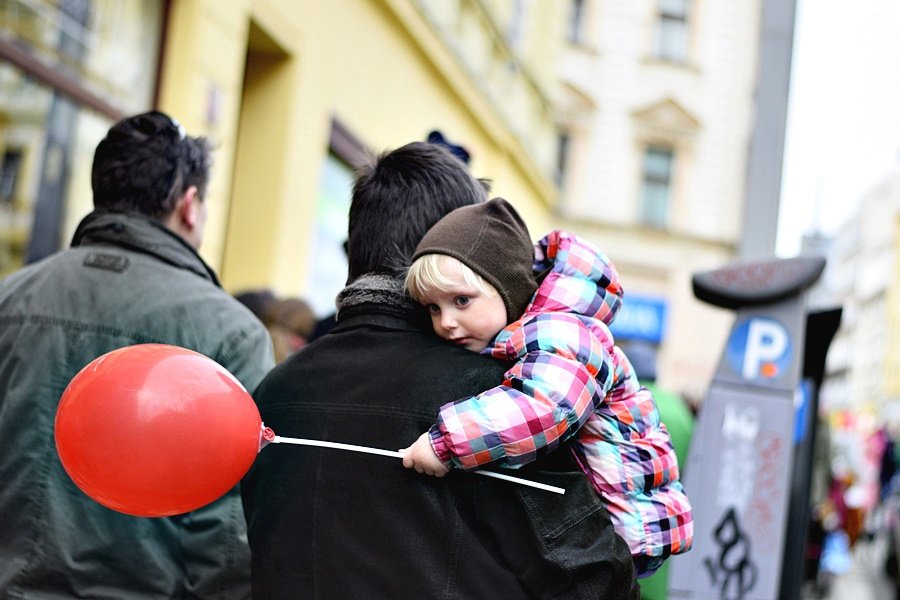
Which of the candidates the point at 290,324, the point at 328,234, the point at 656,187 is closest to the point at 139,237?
the point at 290,324

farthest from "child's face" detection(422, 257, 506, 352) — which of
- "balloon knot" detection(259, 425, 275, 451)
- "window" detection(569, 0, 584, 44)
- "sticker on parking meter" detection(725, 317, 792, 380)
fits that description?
"window" detection(569, 0, 584, 44)

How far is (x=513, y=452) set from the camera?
207cm

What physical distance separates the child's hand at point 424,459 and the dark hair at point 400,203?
394mm

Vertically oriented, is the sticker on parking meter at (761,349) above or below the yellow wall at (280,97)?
below

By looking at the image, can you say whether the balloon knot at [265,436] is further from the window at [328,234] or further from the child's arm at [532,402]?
the window at [328,234]

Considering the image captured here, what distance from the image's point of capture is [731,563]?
231 inches

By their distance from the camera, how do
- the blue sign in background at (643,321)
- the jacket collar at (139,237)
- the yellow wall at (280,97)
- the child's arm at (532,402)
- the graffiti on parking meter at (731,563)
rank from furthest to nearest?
1. the blue sign in background at (643,321)
2. the yellow wall at (280,97)
3. the graffiti on parking meter at (731,563)
4. the jacket collar at (139,237)
5. the child's arm at (532,402)

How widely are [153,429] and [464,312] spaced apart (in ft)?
1.96

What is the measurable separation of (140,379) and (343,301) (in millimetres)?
440

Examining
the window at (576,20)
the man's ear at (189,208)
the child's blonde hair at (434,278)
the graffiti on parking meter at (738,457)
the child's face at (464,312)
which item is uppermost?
the window at (576,20)

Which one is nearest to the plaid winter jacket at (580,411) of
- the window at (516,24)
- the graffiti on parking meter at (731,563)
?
the graffiti on parking meter at (731,563)

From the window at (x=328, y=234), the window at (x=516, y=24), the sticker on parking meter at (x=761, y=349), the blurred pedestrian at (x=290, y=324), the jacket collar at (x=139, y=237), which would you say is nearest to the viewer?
the jacket collar at (x=139, y=237)

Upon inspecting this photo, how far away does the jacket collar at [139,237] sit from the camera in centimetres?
295

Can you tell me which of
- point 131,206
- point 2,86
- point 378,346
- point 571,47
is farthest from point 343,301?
point 571,47
